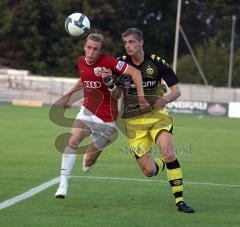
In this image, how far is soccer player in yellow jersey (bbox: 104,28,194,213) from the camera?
945 cm

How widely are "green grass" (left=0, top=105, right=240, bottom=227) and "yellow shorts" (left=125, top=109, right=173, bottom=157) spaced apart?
71 cm

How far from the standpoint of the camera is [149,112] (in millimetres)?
9914

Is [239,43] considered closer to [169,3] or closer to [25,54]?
[169,3]

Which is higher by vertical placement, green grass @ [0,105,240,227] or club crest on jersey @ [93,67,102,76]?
club crest on jersey @ [93,67,102,76]

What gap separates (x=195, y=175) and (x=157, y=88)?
3.85m

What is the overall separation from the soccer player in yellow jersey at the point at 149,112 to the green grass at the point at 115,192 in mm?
549

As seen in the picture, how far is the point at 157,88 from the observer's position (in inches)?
392

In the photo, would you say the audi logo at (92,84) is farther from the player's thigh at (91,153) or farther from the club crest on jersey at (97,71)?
the player's thigh at (91,153)

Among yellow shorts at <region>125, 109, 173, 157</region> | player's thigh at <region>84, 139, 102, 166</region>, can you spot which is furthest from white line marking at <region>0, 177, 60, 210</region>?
yellow shorts at <region>125, 109, 173, 157</region>

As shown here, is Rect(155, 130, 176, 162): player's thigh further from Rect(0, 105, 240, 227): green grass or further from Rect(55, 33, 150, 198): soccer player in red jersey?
Rect(0, 105, 240, 227): green grass

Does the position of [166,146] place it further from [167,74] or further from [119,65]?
[119,65]

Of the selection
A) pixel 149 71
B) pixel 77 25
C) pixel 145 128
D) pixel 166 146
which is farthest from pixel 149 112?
pixel 77 25

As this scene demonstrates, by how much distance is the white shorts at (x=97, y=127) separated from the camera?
10.4 metres

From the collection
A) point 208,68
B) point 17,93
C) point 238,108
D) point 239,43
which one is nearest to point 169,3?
Answer: point 239,43
